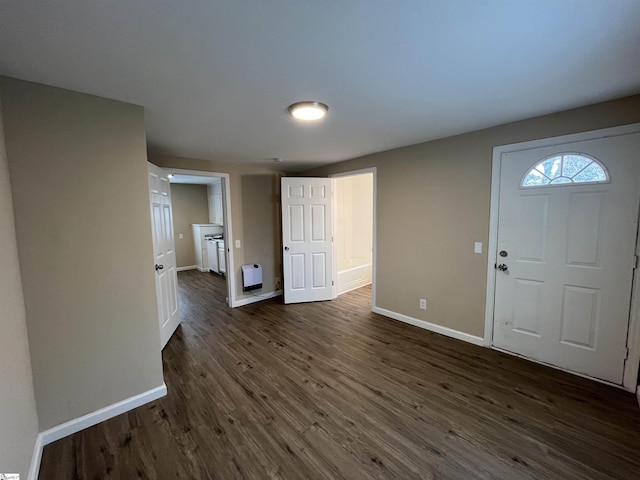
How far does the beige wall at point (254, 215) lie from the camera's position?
4.27 m

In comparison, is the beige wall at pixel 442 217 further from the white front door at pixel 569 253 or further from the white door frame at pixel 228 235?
the white door frame at pixel 228 235

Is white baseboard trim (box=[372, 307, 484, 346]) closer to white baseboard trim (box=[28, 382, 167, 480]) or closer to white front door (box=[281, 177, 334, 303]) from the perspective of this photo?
white front door (box=[281, 177, 334, 303])

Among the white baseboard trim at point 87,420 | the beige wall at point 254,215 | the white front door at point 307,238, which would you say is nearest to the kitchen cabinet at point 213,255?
the beige wall at point 254,215

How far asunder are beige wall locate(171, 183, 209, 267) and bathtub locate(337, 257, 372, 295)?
4.38 m

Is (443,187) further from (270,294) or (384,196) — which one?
(270,294)

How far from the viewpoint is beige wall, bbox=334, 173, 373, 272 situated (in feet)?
18.5

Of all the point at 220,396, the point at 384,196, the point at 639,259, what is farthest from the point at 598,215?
the point at 220,396

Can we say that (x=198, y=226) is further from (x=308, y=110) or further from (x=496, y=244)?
(x=496, y=244)

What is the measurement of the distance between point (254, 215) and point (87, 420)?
125 inches

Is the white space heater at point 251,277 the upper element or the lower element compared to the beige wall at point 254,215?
lower

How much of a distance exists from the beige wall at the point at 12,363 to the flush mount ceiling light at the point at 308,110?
1780mm

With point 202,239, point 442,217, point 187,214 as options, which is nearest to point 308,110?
point 442,217

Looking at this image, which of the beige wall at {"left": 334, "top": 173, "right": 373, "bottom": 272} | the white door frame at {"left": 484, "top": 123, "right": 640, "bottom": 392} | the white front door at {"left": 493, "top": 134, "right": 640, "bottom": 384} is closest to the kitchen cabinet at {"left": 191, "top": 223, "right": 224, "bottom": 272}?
the beige wall at {"left": 334, "top": 173, "right": 373, "bottom": 272}

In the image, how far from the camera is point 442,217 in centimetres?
313
